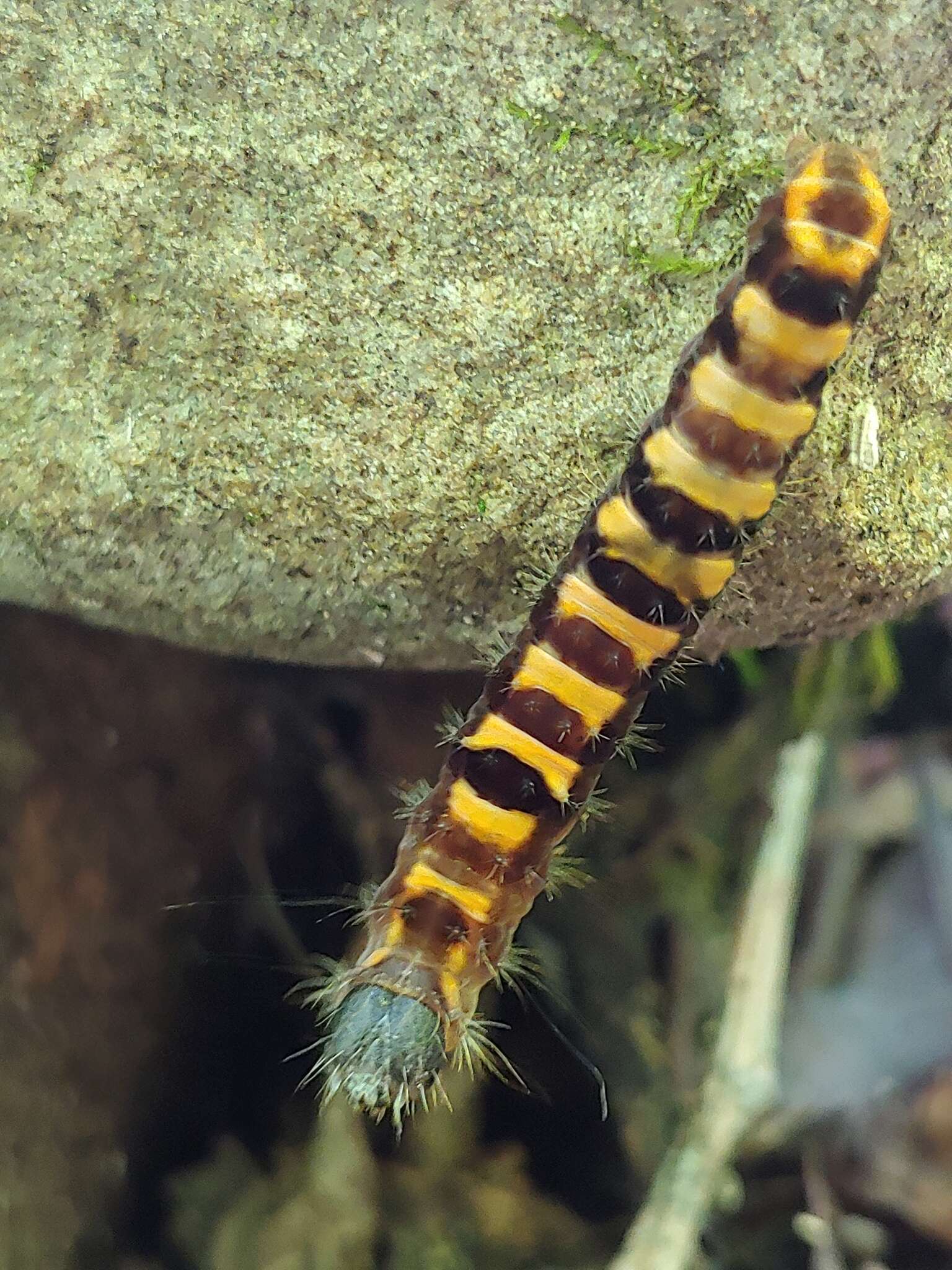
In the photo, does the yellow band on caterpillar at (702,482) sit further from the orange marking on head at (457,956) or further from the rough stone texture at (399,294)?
the orange marking on head at (457,956)

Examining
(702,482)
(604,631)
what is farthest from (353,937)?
(702,482)

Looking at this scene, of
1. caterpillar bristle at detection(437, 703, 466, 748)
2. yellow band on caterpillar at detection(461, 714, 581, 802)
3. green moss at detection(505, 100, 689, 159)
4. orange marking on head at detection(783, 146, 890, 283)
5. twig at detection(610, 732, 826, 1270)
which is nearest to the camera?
orange marking on head at detection(783, 146, 890, 283)

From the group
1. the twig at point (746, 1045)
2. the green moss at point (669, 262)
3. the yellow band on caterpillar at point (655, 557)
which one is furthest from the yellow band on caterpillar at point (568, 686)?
the twig at point (746, 1045)

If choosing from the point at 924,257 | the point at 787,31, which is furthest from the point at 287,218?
the point at 924,257

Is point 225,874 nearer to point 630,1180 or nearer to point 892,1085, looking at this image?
point 630,1180

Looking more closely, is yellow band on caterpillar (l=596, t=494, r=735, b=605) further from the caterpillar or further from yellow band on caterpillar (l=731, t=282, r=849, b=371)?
yellow band on caterpillar (l=731, t=282, r=849, b=371)

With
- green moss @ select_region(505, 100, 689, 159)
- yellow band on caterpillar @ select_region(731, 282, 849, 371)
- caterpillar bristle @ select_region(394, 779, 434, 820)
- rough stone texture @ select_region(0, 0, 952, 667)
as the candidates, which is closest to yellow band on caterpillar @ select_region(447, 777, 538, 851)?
caterpillar bristle @ select_region(394, 779, 434, 820)
